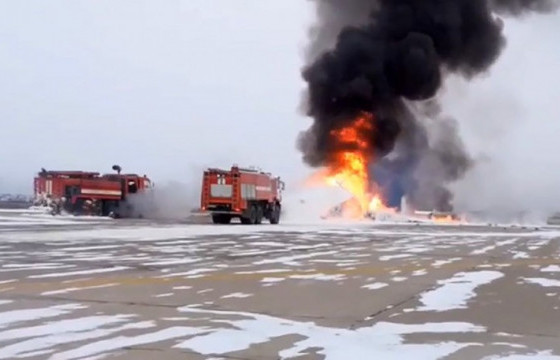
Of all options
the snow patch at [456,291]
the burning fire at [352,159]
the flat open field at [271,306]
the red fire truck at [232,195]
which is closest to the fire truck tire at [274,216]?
the red fire truck at [232,195]

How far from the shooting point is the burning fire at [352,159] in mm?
46031

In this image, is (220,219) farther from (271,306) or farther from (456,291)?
(271,306)

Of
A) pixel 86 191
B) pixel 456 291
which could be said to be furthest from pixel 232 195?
pixel 456 291

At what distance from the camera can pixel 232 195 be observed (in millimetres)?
38531

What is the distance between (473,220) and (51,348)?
183ft

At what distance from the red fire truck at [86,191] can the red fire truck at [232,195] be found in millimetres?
8156

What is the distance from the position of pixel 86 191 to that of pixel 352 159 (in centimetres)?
1662

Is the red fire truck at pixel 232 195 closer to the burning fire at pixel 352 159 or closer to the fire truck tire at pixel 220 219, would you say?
the fire truck tire at pixel 220 219

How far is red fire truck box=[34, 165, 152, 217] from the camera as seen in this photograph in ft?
149

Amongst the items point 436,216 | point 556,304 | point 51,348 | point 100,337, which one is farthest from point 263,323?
point 436,216

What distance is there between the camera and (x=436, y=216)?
57.4 metres

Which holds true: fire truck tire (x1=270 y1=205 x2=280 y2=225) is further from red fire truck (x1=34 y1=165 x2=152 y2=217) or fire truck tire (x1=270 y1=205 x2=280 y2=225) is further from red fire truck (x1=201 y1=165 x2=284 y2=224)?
red fire truck (x1=34 y1=165 x2=152 y2=217)

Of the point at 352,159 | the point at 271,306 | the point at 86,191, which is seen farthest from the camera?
the point at 352,159

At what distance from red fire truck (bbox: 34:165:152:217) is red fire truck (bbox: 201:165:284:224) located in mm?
8156
